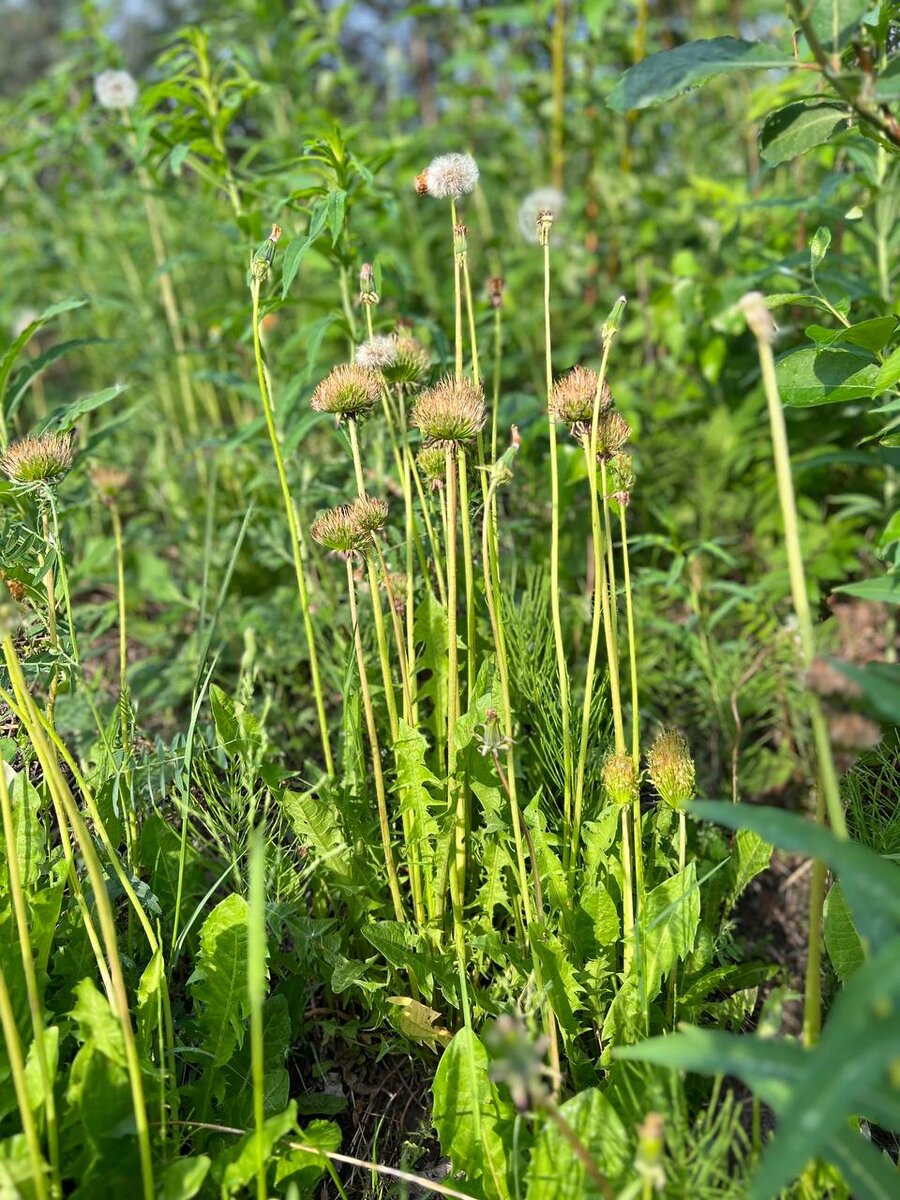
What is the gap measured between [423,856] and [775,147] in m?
1.04

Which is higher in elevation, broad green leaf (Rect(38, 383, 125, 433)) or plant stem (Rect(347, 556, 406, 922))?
broad green leaf (Rect(38, 383, 125, 433))

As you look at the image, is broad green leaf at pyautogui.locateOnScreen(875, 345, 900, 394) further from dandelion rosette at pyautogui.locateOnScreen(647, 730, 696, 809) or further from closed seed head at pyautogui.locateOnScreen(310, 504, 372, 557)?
closed seed head at pyautogui.locateOnScreen(310, 504, 372, 557)

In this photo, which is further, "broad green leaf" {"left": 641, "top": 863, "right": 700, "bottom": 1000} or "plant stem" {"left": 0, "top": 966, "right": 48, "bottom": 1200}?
"broad green leaf" {"left": 641, "top": 863, "right": 700, "bottom": 1000}

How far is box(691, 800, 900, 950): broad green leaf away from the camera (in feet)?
2.29

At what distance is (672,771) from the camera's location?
114 cm

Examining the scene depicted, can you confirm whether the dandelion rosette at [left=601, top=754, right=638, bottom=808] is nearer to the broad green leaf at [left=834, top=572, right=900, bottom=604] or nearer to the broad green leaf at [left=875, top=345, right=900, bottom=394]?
the broad green leaf at [left=834, top=572, right=900, bottom=604]

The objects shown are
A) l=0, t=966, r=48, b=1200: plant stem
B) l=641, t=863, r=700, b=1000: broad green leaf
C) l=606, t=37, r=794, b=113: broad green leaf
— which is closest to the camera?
l=0, t=966, r=48, b=1200: plant stem

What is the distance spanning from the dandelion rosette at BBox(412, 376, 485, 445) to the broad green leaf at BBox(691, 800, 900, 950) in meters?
0.52

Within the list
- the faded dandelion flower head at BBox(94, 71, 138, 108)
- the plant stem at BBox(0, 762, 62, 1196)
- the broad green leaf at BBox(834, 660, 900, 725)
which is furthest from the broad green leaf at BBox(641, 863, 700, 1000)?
the faded dandelion flower head at BBox(94, 71, 138, 108)

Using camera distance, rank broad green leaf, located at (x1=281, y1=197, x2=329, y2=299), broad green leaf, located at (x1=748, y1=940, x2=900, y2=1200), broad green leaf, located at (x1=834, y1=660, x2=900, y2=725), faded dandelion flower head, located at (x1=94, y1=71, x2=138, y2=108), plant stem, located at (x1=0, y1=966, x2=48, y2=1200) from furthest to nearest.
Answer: faded dandelion flower head, located at (x1=94, y1=71, x2=138, y2=108) < broad green leaf, located at (x1=281, y1=197, x2=329, y2=299) < plant stem, located at (x1=0, y1=966, x2=48, y2=1200) < broad green leaf, located at (x1=834, y1=660, x2=900, y2=725) < broad green leaf, located at (x1=748, y1=940, x2=900, y2=1200)

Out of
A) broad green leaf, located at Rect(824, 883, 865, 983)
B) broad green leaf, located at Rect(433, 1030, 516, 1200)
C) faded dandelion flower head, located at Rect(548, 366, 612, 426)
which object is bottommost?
broad green leaf, located at Rect(433, 1030, 516, 1200)

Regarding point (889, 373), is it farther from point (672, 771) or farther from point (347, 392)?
point (347, 392)

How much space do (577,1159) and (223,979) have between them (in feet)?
1.57

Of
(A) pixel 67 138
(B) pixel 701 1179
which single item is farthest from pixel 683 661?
(A) pixel 67 138
